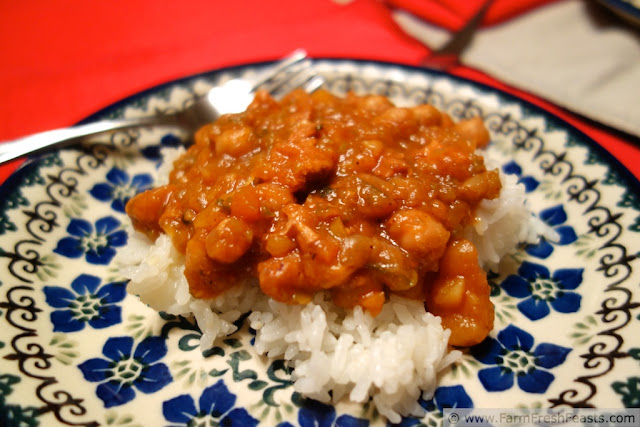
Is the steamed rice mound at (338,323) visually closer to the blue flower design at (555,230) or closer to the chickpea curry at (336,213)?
the chickpea curry at (336,213)

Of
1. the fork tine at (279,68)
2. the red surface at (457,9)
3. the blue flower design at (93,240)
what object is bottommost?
the blue flower design at (93,240)

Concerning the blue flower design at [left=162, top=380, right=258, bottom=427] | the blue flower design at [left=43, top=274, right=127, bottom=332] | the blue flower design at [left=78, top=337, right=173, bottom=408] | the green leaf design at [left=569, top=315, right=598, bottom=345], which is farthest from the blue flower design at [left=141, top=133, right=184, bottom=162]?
the green leaf design at [left=569, top=315, right=598, bottom=345]

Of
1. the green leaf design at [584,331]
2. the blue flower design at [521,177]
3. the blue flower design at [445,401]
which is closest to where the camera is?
the blue flower design at [445,401]

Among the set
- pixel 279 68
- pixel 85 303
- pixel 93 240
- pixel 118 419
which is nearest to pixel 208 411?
pixel 118 419

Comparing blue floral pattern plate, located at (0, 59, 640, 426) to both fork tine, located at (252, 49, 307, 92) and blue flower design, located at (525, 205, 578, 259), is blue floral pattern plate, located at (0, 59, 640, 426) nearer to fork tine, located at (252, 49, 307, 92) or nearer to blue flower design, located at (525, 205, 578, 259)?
blue flower design, located at (525, 205, 578, 259)

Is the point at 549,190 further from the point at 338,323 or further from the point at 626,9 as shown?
the point at 626,9

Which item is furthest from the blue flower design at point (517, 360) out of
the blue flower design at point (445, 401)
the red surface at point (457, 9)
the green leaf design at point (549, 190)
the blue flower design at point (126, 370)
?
the red surface at point (457, 9)

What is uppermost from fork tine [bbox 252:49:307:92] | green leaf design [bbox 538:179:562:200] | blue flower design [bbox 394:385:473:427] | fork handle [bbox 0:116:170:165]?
fork tine [bbox 252:49:307:92]
